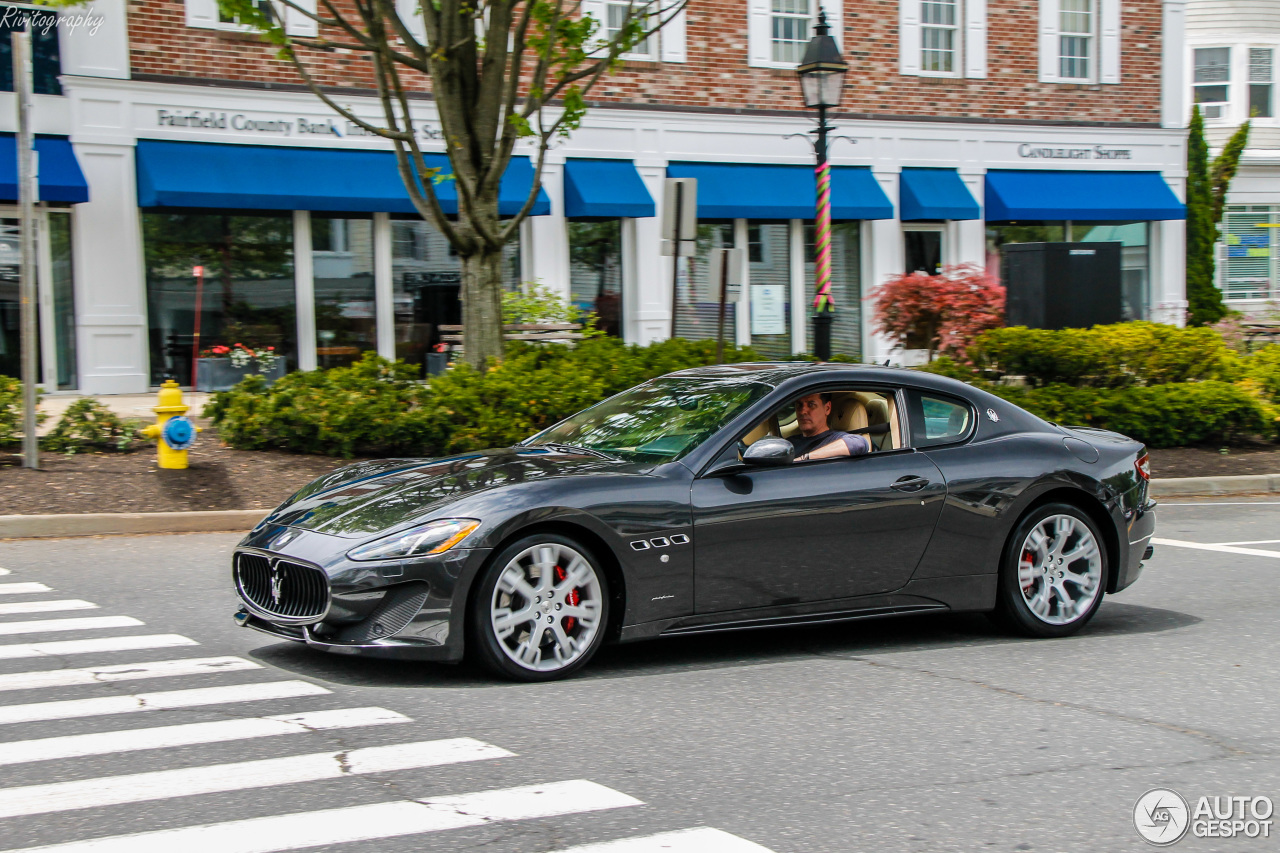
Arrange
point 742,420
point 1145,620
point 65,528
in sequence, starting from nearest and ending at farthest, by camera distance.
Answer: point 742,420 → point 1145,620 → point 65,528

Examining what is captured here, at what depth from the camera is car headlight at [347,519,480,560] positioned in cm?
548

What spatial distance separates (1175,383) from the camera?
16484mm

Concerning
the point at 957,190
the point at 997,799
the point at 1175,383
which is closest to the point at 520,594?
the point at 997,799

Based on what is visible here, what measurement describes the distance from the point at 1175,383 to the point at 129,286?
14.0 m

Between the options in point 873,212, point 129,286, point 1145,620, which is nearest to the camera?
point 1145,620

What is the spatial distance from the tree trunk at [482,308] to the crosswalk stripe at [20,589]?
697 centimetres

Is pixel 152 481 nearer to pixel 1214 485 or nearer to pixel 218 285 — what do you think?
pixel 218 285

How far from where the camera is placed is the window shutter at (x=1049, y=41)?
26.2 meters

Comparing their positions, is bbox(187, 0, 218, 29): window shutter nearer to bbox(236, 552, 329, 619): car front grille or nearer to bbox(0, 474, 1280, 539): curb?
bbox(0, 474, 1280, 539): curb

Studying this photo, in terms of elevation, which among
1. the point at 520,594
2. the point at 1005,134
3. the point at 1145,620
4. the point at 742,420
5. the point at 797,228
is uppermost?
the point at 1005,134

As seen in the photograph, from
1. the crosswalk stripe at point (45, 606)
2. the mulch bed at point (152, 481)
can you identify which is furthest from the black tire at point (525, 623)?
the mulch bed at point (152, 481)

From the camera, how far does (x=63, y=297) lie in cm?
1841

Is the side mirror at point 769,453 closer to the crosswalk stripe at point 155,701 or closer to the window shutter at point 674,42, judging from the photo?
the crosswalk stripe at point 155,701

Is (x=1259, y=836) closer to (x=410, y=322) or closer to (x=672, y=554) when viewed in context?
(x=672, y=554)
